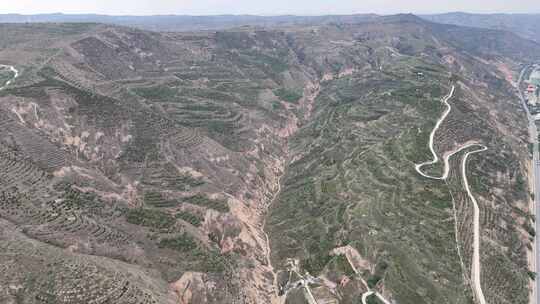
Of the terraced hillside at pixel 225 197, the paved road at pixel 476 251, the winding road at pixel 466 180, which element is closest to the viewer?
the terraced hillside at pixel 225 197

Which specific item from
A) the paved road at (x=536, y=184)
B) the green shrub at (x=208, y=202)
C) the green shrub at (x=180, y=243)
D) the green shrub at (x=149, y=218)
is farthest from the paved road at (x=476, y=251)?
the green shrub at (x=149, y=218)

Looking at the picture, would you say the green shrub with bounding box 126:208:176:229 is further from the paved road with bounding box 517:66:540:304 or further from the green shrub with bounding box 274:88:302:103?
the green shrub with bounding box 274:88:302:103

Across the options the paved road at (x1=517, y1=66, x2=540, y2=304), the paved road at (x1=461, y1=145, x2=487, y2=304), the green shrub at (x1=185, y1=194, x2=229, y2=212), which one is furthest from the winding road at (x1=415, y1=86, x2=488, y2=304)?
the green shrub at (x1=185, y1=194, x2=229, y2=212)

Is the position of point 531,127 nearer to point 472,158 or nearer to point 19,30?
point 472,158

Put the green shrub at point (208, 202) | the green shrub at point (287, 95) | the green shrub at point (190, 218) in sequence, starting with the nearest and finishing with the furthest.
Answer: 1. the green shrub at point (190, 218)
2. the green shrub at point (208, 202)
3. the green shrub at point (287, 95)

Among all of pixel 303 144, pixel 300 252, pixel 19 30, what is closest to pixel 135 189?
pixel 300 252

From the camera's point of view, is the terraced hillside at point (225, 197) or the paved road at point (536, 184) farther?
the paved road at point (536, 184)

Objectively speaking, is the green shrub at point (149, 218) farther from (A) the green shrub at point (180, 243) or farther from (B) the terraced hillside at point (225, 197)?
(A) the green shrub at point (180, 243)

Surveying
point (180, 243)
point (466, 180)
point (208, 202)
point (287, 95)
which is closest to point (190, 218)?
point (208, 202)

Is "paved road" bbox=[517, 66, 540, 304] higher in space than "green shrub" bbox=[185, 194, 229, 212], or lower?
lower
